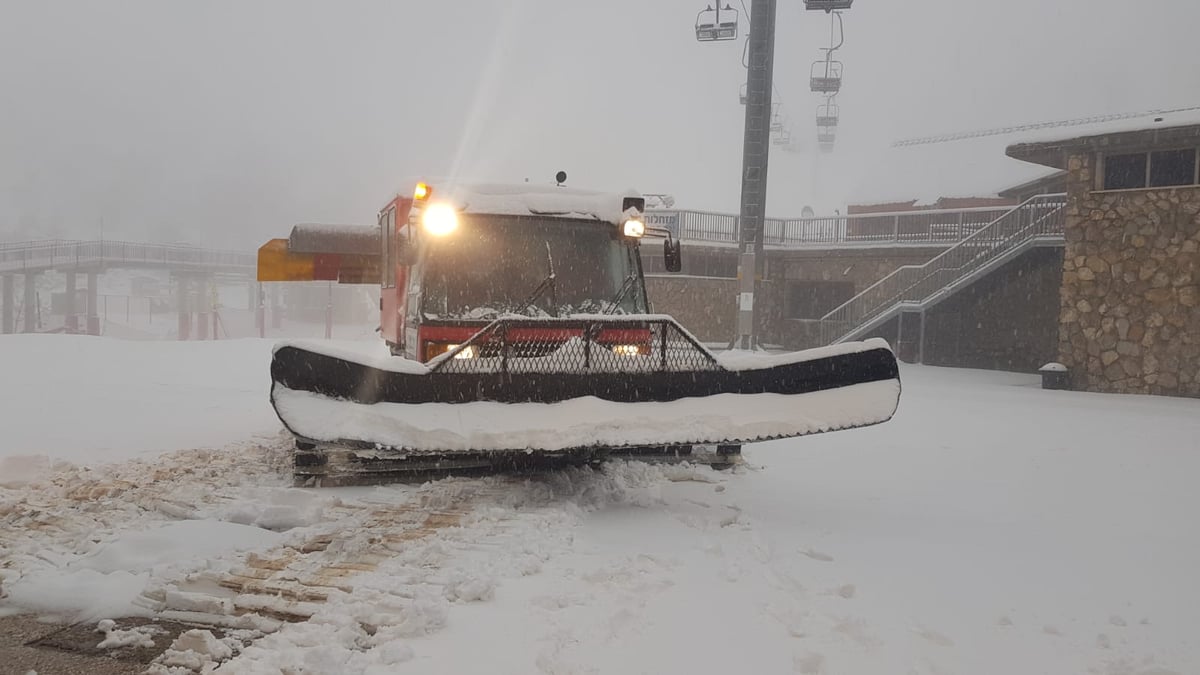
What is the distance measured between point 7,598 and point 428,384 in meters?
2.32

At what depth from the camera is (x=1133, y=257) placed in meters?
14.0

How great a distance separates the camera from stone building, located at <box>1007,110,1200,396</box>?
44.1 ft

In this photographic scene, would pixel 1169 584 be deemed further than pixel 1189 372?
No

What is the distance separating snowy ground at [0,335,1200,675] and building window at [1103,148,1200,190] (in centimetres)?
838

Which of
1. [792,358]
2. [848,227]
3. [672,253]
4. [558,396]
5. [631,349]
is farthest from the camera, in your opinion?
[848,227]

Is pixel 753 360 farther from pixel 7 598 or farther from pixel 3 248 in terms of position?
pixel 3 248

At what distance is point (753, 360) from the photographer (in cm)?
549

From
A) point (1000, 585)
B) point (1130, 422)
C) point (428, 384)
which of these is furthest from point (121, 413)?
point (1130, 422)

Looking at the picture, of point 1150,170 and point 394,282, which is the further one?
point 1150,170

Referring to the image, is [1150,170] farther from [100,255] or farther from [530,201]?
[100,255]

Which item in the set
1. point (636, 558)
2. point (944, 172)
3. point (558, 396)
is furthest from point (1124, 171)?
point (944, 172)

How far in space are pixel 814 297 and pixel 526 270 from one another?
75.5ft

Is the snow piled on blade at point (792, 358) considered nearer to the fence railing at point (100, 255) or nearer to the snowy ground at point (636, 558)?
the snowy ground at point (636, 558)

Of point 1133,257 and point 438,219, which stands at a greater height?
point 1133,257
